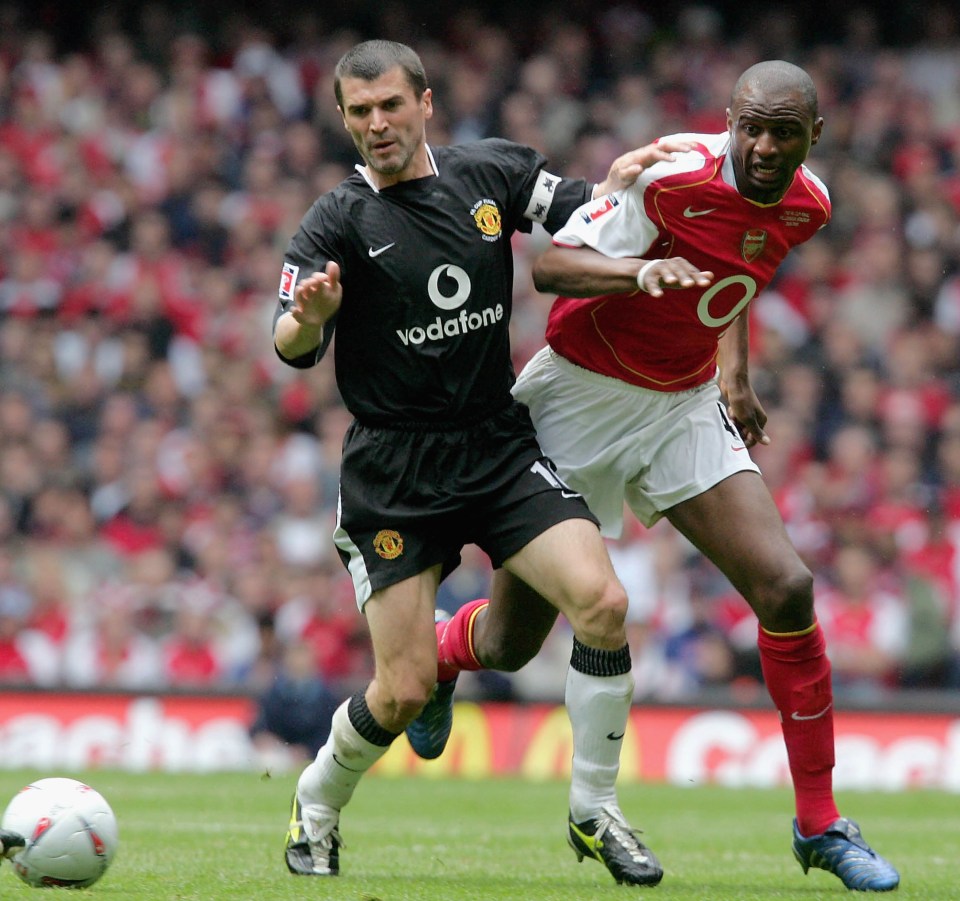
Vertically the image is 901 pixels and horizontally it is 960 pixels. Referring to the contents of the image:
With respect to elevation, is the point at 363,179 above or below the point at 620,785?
above

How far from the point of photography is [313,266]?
5676 millimetres

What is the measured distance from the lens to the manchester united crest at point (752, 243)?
586 cm

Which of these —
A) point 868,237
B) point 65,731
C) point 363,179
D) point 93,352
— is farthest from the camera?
point 93,352

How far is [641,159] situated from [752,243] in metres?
0.53

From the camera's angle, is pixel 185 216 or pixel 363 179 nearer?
pixel 363 179

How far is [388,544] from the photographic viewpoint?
5.88 meters

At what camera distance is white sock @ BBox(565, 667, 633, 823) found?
5.77m

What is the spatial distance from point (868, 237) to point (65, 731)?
770 centimetres

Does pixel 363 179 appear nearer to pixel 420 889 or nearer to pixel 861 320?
pixel 420 889

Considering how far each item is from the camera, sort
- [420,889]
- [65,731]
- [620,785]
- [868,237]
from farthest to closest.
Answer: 1. [868,237]
2. [65,731]
3. [620,785]
4. [420,889]

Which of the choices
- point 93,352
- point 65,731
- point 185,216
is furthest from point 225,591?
point 185,216

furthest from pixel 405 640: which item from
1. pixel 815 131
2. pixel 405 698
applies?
pixel 815 131

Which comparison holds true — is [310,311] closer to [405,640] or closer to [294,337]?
[294,337]

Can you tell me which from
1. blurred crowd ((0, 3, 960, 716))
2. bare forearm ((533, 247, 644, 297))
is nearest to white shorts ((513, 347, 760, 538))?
bare forearm ((533, 247, 644, 297))
